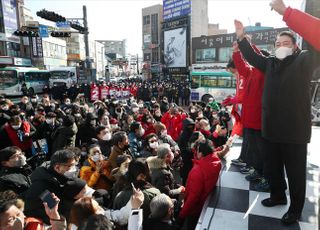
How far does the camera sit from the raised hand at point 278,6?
197 cm

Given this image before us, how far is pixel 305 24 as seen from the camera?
187 cm

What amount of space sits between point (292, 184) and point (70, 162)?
2.14 m

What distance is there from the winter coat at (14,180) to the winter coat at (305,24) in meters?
3.08

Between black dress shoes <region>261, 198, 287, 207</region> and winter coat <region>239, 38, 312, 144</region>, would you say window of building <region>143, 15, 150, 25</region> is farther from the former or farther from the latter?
black dress shoes <region>261, 198, 287, 207</region>

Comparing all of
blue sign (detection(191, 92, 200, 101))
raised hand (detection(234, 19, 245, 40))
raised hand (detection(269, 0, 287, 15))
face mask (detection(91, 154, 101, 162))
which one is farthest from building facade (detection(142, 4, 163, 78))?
raised hand (detection(269, 0, 287, 15))

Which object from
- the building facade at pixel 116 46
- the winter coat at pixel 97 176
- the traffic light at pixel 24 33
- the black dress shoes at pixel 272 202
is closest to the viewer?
the black dress shoes at pixel 272 202

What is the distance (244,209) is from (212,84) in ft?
51.1

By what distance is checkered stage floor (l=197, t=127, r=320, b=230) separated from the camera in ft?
7.41

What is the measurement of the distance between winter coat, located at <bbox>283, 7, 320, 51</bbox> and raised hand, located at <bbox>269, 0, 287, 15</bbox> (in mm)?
34

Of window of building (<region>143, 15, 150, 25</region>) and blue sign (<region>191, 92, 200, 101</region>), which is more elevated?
window of building (<region>143, 15, 150, 25</region>)

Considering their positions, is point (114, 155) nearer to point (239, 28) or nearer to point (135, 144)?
point (135, 144)

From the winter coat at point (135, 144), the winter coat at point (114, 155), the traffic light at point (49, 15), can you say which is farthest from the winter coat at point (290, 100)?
the traffic light at point (49, 15)

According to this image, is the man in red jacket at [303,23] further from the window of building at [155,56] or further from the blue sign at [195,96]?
the window of building at [155,56]

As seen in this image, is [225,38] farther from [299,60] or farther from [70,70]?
[299,60]
